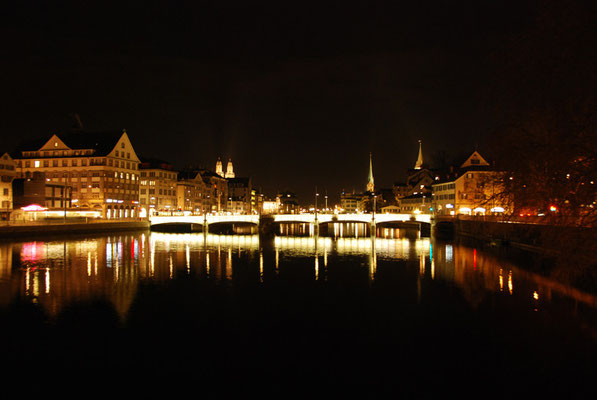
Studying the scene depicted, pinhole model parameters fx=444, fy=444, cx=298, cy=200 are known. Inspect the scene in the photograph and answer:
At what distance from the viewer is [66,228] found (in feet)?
221

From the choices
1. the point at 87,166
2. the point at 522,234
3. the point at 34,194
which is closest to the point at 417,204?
the point at 522,234

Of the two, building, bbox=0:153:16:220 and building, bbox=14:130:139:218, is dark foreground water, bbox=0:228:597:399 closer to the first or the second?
building, bbox=0:153:16:220

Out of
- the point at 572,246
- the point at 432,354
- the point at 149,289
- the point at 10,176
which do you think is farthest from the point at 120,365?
the point at 10,176

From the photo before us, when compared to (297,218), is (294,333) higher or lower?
lower

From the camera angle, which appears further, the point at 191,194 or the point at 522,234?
the point at 191,194

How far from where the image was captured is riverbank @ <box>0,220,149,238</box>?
5888 cm

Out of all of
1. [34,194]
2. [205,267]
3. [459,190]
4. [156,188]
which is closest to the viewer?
[205,267]

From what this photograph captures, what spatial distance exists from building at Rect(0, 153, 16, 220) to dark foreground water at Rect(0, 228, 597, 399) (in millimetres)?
48751

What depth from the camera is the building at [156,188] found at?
111000 millimetres

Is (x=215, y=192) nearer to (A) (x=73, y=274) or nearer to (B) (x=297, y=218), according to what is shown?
(B) (x=297, y=218)

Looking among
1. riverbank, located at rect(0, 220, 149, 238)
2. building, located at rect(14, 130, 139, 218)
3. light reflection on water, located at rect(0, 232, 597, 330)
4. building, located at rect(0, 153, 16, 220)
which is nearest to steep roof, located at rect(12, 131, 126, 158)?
building, located at rect(14, 130, 139, 218)

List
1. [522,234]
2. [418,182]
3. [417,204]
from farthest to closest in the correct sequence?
[418,182], [417,204], [522,234]

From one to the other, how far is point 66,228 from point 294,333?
59534mm

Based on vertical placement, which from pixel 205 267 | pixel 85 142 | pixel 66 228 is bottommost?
pixel 205 267
